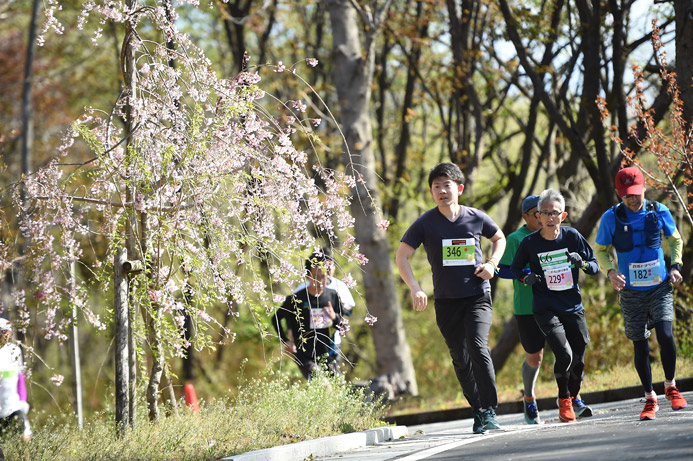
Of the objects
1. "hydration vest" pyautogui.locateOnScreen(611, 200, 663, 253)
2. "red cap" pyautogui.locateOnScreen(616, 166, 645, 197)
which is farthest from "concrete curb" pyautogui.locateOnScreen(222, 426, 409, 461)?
"red cap" pyautogui.locateOnScreen(616, 166, 645, 197)

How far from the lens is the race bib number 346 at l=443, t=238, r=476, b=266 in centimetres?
763

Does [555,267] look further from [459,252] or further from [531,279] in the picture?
[459,252]

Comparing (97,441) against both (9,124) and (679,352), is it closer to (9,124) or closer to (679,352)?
(679,352)

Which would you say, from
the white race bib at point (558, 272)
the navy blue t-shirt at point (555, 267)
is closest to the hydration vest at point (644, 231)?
the navy blue t-shirt at point (555, 267)

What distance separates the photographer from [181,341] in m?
8.18

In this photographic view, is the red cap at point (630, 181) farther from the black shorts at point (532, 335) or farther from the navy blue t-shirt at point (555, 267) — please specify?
the black shorts at point (532, 335)

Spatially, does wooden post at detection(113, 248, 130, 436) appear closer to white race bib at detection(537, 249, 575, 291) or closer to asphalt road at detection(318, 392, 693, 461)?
asphalt road at detection(318, 392, 693, 461)

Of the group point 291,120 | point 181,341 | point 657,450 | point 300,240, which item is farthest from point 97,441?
point 657,450

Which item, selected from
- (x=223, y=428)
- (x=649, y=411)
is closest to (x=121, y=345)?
(x=223, y=428)

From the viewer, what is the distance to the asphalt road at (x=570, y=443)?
5.62m

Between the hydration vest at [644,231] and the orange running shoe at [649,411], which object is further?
the hydration vest at [644,231]

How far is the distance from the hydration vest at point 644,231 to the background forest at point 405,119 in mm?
2455

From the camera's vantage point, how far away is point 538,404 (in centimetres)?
1163

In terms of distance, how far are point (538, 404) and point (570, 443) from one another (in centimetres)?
550
